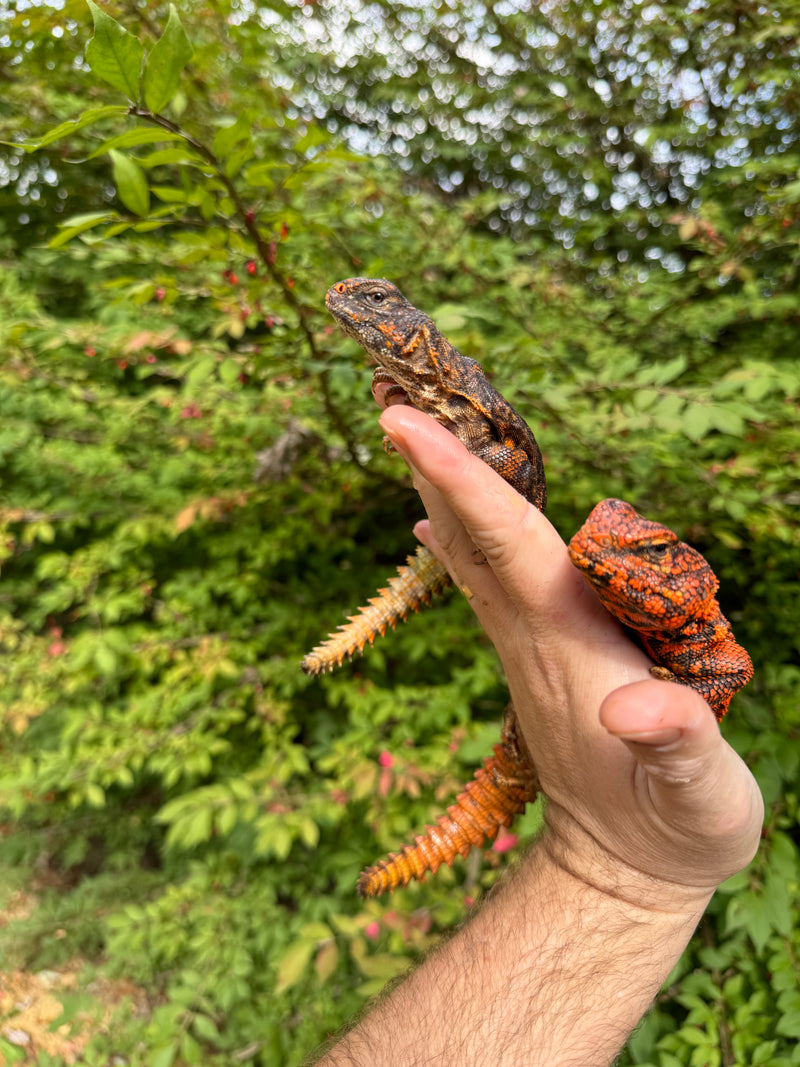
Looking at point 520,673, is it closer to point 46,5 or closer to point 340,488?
point 340,488

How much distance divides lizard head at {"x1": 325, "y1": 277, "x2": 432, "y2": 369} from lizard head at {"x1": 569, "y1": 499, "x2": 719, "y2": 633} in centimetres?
80

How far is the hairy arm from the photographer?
1253mm

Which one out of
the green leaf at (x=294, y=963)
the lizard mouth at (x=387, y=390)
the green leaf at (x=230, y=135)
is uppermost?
the green leaf at (x=230, y=135)

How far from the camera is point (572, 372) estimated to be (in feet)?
9.61

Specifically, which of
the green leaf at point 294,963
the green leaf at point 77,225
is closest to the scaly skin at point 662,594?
the green leaf at point 77,225

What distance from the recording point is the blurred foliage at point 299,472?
2.17 metres

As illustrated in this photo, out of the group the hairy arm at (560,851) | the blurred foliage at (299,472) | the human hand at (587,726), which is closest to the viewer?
the human hand at (587,726)

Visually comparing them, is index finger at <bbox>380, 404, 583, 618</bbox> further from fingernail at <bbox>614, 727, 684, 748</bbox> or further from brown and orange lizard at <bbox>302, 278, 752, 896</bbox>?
fingernail at <bbox>614, 727, 684, 748</bbox>

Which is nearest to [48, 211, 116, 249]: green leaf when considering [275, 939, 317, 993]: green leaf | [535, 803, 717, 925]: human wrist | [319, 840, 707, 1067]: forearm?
[535, 803, 717, 925]: human wrist

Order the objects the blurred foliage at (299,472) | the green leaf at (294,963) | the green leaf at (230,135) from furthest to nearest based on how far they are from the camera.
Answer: the green leaf at (294,963) → the blurred foliage at (299,472) → the green leaf at (230,135)

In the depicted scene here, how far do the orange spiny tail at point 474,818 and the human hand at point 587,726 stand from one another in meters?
0.29

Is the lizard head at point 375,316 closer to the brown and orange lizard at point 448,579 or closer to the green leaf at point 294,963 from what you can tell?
the brown and orange lizard at point 448,579

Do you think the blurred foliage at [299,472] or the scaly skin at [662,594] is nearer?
the scaly skin at [662,594]

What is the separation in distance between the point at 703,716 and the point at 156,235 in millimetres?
5625
